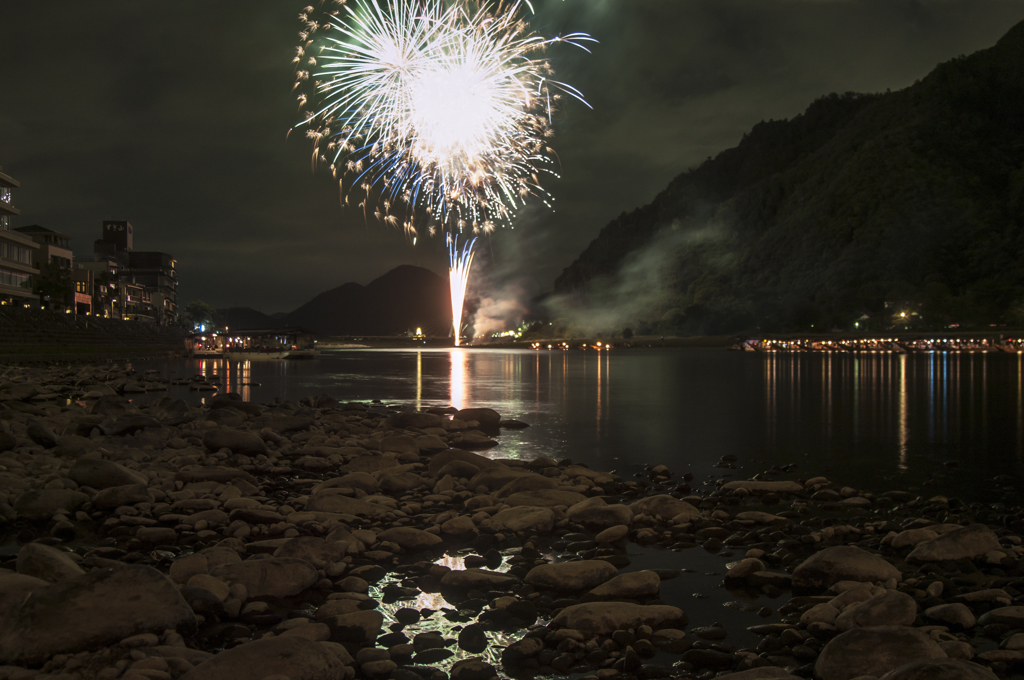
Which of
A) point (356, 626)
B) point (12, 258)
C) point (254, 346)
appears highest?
point (12, 258)

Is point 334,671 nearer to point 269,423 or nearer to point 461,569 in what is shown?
point 461,569

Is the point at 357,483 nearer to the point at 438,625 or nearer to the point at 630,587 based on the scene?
the point at 438,625

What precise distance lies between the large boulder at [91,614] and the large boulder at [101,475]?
18.5ft

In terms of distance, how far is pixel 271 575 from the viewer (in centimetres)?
731

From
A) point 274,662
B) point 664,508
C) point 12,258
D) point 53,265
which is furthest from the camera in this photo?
point 53,265

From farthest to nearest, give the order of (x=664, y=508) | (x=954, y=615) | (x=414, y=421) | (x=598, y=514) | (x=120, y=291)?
1. (x=120, y=291)
2. (x=414, y=421)
3. (x=664, y=508)
4. (x=598, y=514)
5. (x=954, y=615)

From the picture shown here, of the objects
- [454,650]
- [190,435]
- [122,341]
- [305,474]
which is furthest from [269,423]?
[122,341]

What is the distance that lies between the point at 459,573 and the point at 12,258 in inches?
3743

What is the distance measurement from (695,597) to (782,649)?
1.38 m

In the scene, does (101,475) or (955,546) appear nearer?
(955,546)

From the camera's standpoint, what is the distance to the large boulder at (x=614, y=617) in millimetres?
6527

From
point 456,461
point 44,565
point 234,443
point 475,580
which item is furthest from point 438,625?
point 234,443

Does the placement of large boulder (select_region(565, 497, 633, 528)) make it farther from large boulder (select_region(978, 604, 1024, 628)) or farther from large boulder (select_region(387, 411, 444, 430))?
large boulder (select_region(387, 411, 444, 430))

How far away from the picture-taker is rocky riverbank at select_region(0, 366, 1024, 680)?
5648 millimetres
